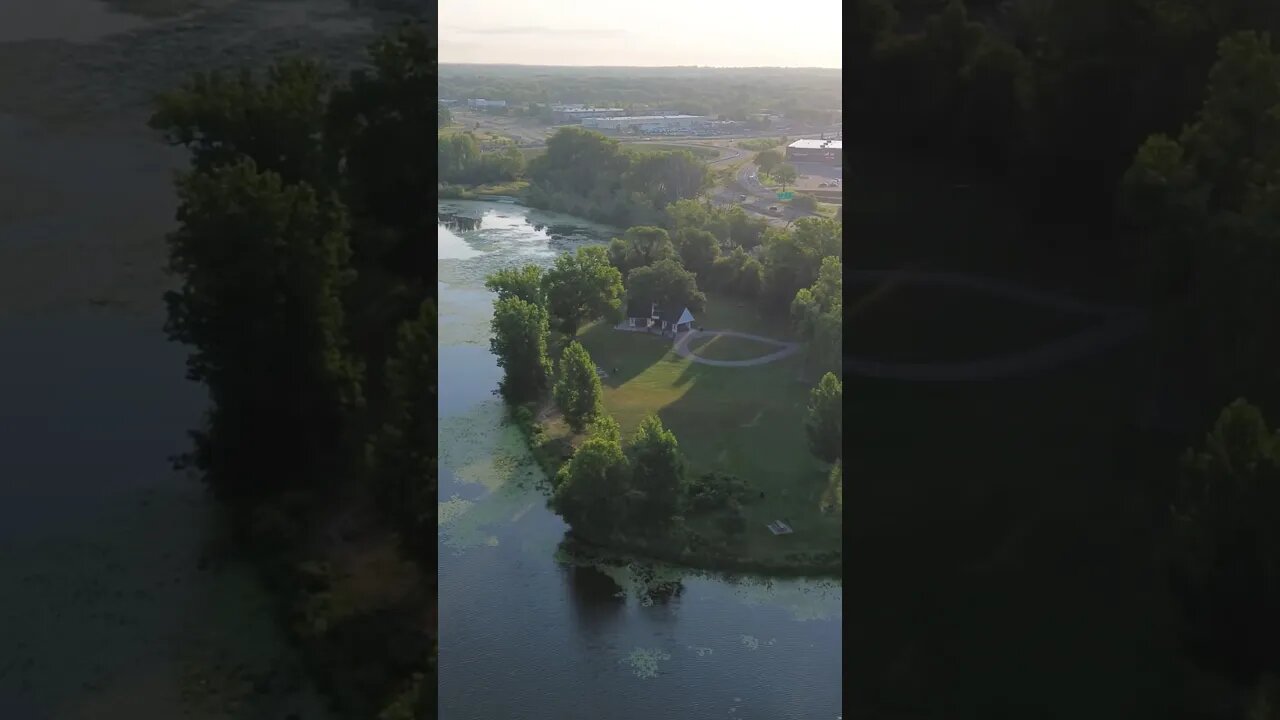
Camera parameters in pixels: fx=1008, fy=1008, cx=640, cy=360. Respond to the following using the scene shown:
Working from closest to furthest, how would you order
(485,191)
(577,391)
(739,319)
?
(577,391) < (485,191) < (739,319)

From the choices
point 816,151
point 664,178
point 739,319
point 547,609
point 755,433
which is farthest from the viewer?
point 664,178

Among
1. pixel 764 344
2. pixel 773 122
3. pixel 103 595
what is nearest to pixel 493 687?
pixel 764 344

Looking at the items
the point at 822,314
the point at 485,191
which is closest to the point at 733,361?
the point at 822,314
